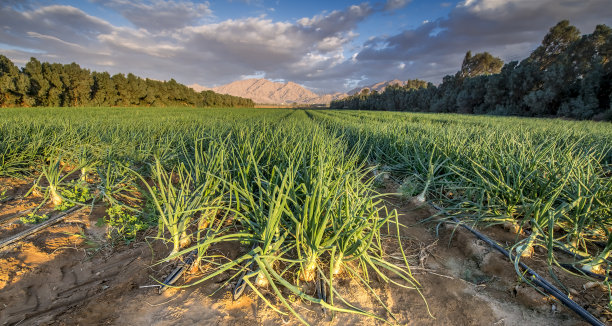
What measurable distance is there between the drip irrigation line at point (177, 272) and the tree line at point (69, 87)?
40.2m

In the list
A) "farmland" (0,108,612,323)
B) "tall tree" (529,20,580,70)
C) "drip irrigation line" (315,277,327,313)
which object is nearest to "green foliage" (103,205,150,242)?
"farmland" (0,108,612,323)

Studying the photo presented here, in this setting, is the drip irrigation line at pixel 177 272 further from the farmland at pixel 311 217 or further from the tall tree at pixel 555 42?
the tall tree at pixel 555 42

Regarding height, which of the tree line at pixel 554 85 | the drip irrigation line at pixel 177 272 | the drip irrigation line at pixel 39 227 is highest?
the tree line at pixel 554 85

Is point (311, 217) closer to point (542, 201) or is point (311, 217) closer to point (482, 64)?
point (542, 201)

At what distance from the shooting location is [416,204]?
250 centimetres

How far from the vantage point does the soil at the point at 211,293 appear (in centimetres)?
111

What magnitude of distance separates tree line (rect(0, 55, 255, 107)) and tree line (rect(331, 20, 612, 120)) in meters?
49.2

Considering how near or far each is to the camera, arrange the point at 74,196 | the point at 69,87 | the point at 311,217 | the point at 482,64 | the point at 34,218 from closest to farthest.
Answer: the point at 311,217 < the point at 34,218 < the point at 74,196 < the point at 69,87 < the point at 482,64

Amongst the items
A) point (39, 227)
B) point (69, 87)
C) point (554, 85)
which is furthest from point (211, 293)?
point (69, 87)

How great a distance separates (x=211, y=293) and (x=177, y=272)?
26 centimetres

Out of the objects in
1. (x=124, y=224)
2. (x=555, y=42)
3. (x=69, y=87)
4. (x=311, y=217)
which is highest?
(x=555, y=42)

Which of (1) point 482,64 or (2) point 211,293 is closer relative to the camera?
(2) point 211,293

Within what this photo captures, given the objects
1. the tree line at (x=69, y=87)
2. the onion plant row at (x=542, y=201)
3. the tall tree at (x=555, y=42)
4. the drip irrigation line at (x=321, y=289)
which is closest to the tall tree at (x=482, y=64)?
the tall tree at (x=555, y=42)

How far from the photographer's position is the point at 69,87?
105 ft
